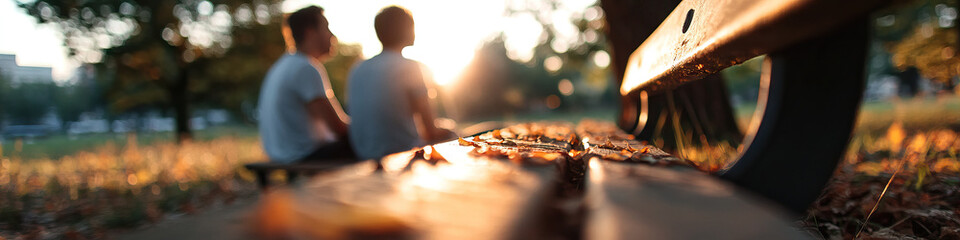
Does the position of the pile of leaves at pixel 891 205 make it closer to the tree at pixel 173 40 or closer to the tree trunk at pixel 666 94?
the tree trunk at pixel 666 94

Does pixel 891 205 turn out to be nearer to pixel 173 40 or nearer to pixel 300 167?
pixel 300 167

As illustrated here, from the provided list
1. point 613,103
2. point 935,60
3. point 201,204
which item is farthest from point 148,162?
point 613,103

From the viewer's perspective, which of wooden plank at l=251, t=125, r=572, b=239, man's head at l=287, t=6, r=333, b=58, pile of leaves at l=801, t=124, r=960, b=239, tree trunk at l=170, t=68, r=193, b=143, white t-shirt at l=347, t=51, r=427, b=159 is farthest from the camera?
tree trunk at l=170, t=68, r=193, b=143

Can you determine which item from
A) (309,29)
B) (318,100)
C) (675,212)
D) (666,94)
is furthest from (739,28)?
(666,94)

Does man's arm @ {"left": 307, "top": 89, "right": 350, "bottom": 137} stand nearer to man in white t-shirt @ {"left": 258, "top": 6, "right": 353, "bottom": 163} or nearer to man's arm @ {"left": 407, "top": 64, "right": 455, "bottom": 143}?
man in white t-shirt @ {"left": 258, "top": 6, "right": 353, "bottom": 163}

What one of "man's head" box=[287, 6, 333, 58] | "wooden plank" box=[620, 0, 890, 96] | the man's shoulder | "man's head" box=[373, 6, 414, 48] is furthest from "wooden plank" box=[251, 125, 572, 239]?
"man's head" box=[287, 6, 333, 58]

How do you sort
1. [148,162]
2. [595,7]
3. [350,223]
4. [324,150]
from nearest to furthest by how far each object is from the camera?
[350,223], [324,150], [148,162], [595,7]

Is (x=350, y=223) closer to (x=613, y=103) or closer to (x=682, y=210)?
(x=682, y=210)
